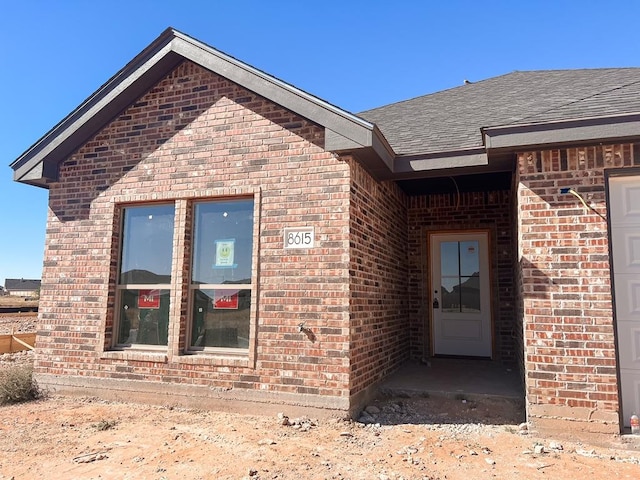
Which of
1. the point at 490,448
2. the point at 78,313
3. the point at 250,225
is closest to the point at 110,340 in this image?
the point at 78,313

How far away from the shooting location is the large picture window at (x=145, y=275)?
20.1 feet

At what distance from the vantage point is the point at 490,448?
4359 mm

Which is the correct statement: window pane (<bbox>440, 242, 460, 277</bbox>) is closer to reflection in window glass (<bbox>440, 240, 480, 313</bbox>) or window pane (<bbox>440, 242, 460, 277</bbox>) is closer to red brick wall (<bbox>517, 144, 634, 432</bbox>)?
reflection in window glass (<bbox>440, 240, 480, 313</bbox>)

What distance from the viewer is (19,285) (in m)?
87.9

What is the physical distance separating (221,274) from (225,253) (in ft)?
0.93

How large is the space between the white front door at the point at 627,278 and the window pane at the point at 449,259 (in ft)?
11.8

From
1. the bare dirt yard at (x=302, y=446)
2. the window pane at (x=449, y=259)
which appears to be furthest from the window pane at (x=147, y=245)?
the window pane at (x=449, y=259)

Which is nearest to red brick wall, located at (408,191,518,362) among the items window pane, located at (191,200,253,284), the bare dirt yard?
the bare dirt yard

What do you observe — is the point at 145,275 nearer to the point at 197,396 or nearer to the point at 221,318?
the point at 221,318

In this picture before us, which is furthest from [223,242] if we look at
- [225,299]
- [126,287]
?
[126,287]

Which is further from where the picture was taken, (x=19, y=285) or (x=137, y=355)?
(x=19, y=285)

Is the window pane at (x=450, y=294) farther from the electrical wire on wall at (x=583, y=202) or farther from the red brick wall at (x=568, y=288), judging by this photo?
the electrical wire on wall at (x=583, y=202)

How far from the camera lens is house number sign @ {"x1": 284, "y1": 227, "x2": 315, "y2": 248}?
539cm

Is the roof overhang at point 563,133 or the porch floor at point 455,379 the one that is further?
the porch floor at point 455,379
